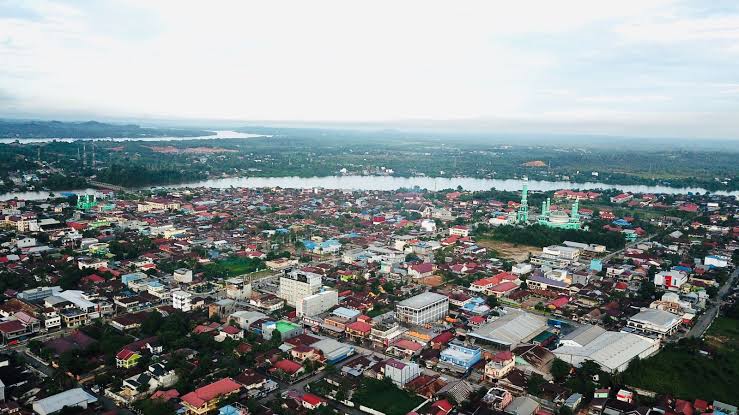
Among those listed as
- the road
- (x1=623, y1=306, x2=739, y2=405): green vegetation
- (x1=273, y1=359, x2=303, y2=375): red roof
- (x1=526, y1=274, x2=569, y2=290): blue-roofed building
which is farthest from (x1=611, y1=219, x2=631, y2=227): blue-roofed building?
(x1=273, y1=359, x2=303, y2=375): red roof

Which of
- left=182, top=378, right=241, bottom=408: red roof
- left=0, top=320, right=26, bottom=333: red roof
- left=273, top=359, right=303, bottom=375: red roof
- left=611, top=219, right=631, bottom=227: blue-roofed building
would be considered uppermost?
left=611, top=219, right=631, bottom=227: blue-roofed building

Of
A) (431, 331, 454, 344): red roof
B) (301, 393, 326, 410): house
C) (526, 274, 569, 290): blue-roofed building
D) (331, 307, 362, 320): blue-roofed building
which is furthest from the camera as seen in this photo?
(526, 274, 569, 290): blue-roofed building

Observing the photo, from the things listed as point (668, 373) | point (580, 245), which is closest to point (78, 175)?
point (580, 245)

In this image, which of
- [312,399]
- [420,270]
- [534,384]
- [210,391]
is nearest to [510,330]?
[534,384]

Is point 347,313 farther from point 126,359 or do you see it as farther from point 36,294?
point 36,294

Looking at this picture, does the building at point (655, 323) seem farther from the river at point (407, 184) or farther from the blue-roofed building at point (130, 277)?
the river at point (407, 184)

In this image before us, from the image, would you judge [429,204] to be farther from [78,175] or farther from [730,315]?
[78,175]

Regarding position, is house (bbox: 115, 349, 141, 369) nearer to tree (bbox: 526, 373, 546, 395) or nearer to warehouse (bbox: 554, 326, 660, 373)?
tree (bbox: 526, 373, 546, 395)
